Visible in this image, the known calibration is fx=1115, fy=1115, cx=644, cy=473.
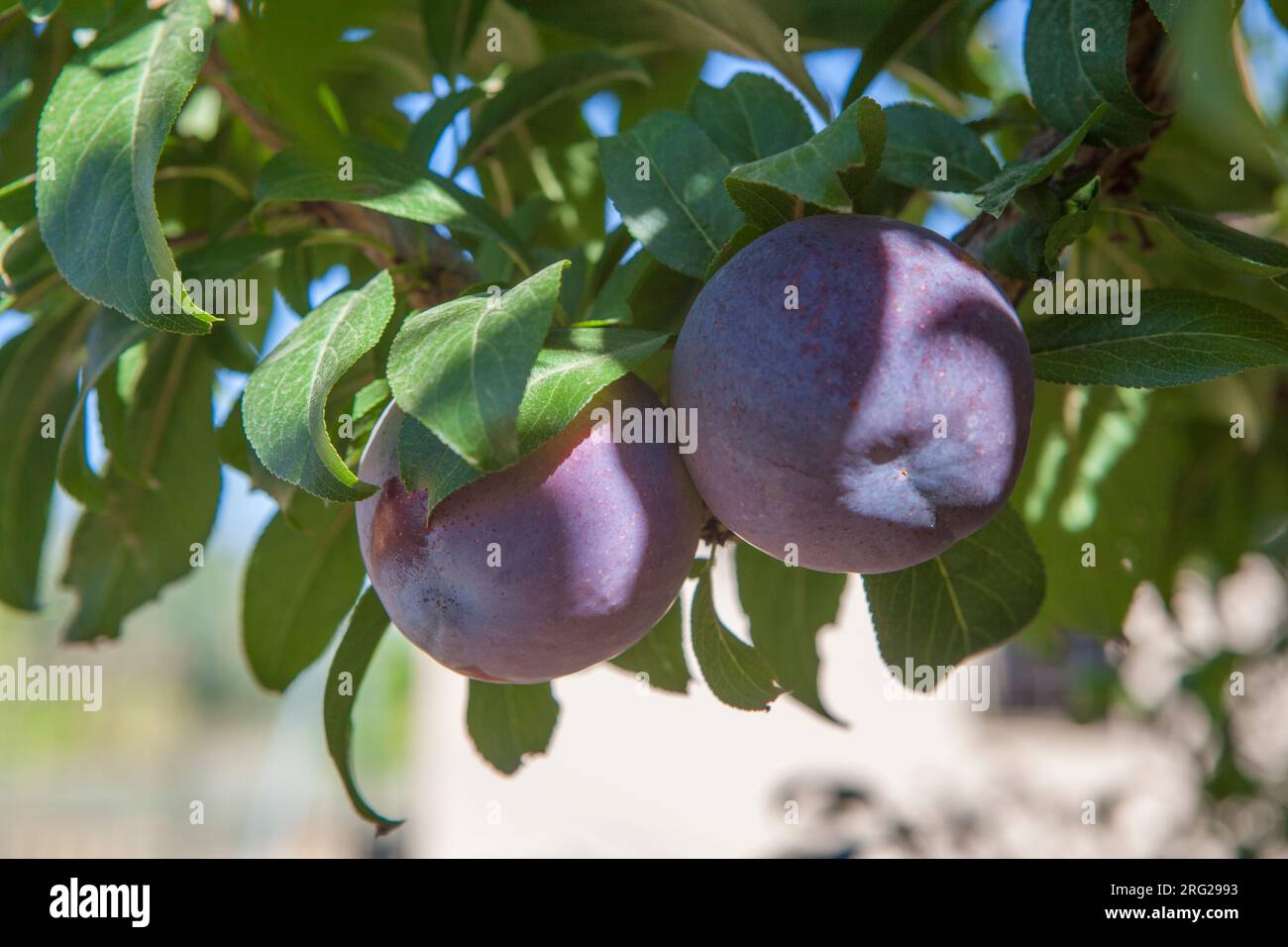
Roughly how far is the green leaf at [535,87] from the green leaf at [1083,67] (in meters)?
0.38

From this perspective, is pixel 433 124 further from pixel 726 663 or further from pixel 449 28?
pixel 726 663

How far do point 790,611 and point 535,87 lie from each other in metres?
0.52

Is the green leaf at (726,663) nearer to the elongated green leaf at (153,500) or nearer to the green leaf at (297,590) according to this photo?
the green leaf at (297,590)

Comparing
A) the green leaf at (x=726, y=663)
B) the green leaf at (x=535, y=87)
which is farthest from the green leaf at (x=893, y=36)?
the green leaf at (x=726, y=663)

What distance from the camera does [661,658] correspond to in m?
0.92

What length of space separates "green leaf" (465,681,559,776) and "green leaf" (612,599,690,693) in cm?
8

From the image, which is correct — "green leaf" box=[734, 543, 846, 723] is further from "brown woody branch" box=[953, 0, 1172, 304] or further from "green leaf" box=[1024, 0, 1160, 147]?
"green leaf" box=[1024, 0, 1160, 147]

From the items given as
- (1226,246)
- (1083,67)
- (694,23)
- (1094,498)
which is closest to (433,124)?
(694,23)

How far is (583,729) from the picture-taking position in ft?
26.1

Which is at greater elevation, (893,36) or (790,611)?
(893,36)

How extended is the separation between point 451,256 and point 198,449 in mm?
434

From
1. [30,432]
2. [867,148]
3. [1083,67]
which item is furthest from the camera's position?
[30,432]

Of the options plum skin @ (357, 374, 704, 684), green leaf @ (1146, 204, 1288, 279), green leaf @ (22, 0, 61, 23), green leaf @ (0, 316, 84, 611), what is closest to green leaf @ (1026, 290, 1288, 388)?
green leaf @ (1146, 204, 1288, 279)
